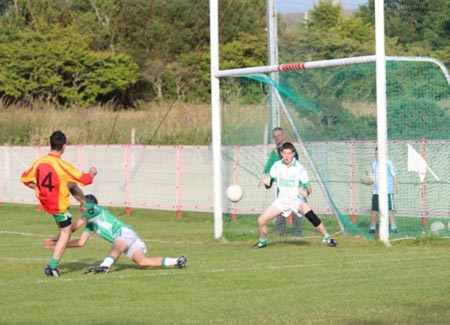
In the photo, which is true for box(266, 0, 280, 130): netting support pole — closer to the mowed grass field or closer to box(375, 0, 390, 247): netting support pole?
the mowed grass field

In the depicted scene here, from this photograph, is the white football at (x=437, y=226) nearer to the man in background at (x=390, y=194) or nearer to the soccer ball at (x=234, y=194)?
the man in background at (x=390, y=194)

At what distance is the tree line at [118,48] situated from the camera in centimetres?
5831

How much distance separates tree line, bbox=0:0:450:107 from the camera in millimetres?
58312

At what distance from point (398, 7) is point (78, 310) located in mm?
11085

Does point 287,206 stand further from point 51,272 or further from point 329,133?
point 51,272

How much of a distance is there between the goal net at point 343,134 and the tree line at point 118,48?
3112 centimetres

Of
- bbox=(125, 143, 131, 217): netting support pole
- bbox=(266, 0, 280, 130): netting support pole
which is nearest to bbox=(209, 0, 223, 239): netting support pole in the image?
bbox=(266, 0, 280, 130): netting support pole

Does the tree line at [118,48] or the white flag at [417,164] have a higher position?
the tree line at [118,48]

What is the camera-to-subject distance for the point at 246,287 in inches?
488

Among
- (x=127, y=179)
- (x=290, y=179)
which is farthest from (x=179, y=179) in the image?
(x=290, y=179)

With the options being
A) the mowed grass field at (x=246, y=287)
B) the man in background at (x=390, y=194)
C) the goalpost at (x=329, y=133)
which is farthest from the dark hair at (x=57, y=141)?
the man in background at (x=390, y=194)

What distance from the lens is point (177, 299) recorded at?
38.2ft

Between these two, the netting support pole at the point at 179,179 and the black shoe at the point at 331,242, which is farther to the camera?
the netting support pole at the point at 179,179

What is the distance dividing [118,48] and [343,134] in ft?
150
